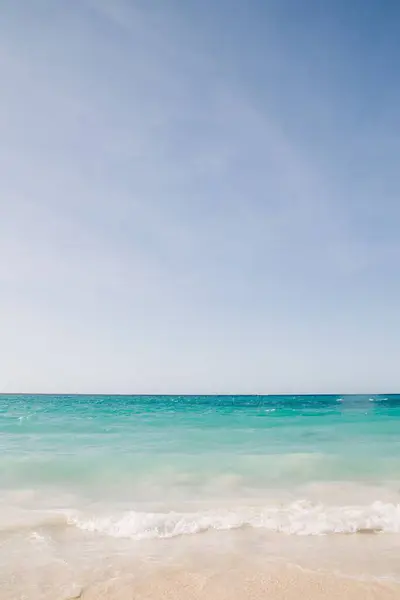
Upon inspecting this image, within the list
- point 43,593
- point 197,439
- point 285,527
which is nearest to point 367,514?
point 285,527

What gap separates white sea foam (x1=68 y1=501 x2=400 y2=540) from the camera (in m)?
6.41

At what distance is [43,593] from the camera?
4402mm

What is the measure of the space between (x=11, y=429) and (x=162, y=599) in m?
22.2

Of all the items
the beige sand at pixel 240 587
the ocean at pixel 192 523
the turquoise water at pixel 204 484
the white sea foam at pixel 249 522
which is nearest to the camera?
the beige sand at pixel 240 587

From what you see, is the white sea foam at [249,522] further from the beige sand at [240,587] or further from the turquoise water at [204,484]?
the beige sand at [240,587]

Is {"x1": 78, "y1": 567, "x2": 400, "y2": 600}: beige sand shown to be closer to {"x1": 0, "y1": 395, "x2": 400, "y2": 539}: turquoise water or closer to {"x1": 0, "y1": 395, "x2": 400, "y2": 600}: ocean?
{"x1": 0, "y1": 395, "x2": 400, "y2": 600}: ocean

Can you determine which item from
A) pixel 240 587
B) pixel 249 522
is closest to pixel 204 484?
pixel 249 522

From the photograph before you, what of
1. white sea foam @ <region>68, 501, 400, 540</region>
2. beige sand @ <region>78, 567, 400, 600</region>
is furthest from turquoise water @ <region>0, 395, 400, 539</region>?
beige sand @ <region>78, 567, 400, 600</region>

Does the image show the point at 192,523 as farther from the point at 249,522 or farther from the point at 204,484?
the point at 204,484

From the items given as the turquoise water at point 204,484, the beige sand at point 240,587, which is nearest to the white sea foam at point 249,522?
the turquoise water at point 204,484

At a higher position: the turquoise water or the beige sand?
the beige sand

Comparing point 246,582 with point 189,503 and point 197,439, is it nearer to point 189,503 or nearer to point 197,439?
point 189,503

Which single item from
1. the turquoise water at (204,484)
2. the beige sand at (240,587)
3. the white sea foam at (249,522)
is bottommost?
the turquoise water at (204,484)

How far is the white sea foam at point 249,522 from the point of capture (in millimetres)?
6406
